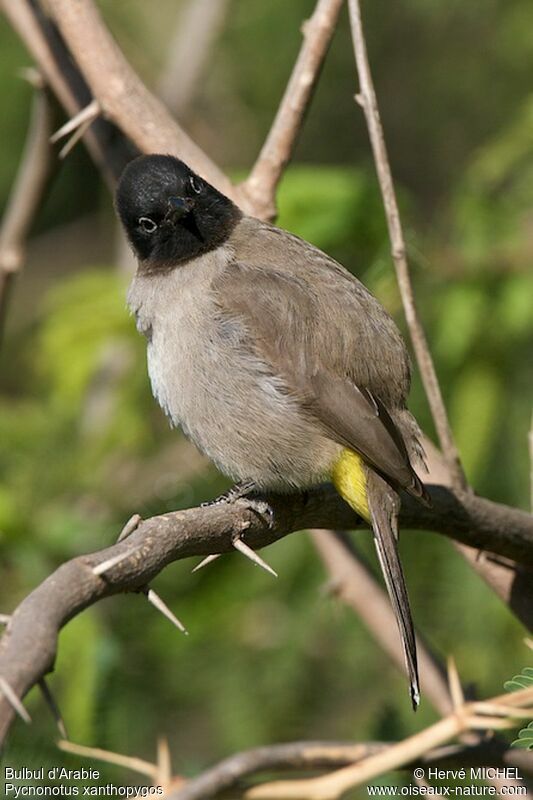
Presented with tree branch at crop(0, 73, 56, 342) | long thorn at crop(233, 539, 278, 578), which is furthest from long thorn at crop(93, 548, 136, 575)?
tree branch at crop(0, 73, 56, 342)

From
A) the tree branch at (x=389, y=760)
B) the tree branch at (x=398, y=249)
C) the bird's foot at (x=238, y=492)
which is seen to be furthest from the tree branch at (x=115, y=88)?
the tree branch at (x=389, y=760)

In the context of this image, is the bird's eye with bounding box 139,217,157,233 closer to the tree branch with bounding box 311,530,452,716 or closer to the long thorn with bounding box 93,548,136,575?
the tree branch with bounding box 311,530,452,716

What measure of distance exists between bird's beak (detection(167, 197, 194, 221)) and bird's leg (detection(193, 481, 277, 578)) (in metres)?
0.98

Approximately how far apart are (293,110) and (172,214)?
21.7 inches

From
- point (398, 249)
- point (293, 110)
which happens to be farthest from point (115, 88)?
point (398, 249)

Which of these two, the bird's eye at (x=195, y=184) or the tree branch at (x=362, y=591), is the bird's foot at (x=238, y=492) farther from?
the bird's eye at (x=195, y=184)

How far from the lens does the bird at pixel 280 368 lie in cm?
359

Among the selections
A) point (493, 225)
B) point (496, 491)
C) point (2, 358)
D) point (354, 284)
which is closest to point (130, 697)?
point (496, 491)

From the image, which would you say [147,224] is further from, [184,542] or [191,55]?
[191,55]

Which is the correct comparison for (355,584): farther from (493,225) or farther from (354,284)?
(493,225)

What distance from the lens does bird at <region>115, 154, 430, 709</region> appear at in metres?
3.59

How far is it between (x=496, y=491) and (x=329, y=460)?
1.64 metres

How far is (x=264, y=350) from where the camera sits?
3.74 meters

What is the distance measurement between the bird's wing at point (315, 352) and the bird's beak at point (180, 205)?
374 millimetres
